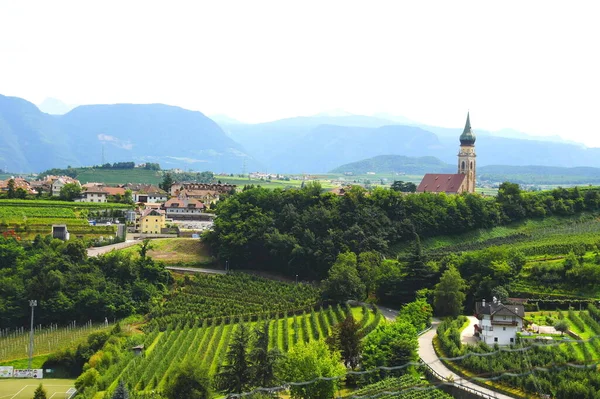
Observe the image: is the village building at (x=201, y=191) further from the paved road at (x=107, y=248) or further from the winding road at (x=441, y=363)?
the winding road at (x=441, y=363)

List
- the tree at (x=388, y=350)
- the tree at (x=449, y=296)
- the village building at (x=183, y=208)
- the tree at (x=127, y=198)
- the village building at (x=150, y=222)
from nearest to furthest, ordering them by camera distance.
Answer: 1. the tree at (x=388, y=350)
2. the tree at (x=449, y=296)
3. the village building at (x=150, y=222)
4. the village building at (x=183, y=208)
5. the tree at (x=127, y=198)

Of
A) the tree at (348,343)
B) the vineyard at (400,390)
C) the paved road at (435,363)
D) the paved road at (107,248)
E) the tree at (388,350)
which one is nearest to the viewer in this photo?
the vineyard at (400,390)

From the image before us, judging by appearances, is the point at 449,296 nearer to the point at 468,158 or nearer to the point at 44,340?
the point at 44,340

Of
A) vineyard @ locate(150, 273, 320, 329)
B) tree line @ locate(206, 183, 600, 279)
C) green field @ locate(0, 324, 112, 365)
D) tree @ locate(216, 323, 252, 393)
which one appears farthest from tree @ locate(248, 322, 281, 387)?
tree line @ locate(206, 183, 600, 279)

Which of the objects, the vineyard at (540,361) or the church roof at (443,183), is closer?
the vineyard at (540,361)

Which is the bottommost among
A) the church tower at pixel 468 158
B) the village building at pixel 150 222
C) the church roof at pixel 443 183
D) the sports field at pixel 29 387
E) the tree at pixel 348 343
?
the sports field at pixel 29 387

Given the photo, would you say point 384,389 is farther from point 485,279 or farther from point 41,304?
point 41,304

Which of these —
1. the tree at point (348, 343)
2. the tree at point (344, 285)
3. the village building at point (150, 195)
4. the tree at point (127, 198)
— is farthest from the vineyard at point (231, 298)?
the village building at point (150, 195)

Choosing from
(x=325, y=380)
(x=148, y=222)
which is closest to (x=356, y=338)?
(x=325, y=380)
